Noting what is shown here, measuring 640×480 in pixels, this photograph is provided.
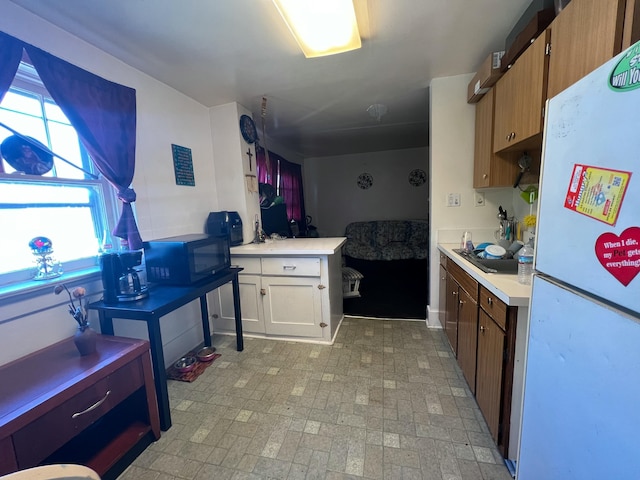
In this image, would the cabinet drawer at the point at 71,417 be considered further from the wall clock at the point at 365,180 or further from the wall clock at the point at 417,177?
the wall clock at the point at 417,177

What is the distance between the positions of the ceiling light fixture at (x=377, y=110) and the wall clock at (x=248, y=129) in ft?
4.26


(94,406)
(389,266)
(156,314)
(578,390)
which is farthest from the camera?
(389,266)

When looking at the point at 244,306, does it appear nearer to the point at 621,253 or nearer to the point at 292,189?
the point at 621,253

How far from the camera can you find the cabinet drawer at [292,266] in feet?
7.50

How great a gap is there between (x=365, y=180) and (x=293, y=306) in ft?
14.5

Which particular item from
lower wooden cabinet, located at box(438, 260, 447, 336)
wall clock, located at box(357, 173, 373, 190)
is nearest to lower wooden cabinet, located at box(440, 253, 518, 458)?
lower wooden cabinet, located at box(438, 260, 447, 336)

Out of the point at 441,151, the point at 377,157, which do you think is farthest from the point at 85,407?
the point at 377,157

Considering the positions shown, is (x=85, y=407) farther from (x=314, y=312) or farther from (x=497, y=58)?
(x=497, y=58)

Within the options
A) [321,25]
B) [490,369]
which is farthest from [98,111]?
[490,369]

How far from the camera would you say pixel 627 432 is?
562 mm

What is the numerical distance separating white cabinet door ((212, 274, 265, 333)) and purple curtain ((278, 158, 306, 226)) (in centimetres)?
248

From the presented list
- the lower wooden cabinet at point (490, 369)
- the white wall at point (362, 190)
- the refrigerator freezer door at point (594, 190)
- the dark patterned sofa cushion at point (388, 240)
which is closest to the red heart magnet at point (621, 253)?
the refrigerator freezer door at point (594, 190)

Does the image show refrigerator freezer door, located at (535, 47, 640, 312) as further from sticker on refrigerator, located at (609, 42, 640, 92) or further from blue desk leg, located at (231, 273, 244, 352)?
blue desk leg, located at (231, 273, 244, 352)

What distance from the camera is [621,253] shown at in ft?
1.89
